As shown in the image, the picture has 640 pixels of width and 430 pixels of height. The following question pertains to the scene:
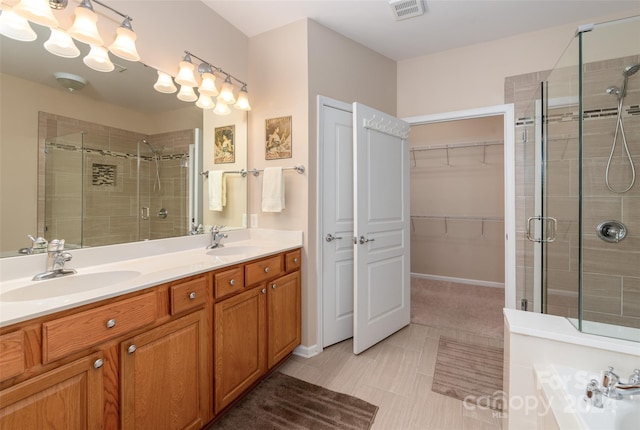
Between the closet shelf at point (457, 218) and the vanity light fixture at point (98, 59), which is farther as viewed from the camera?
the closet shelf at point (457, 218)

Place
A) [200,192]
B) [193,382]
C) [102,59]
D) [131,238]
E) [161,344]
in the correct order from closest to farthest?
[161,344], [193,382], [102,59], [131,238], [200,192]

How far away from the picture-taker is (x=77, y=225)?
1413 millimetres

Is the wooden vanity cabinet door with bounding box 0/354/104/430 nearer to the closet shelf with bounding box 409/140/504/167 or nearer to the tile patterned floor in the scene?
the tile patterned floor

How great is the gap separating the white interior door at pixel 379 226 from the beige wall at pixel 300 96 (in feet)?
1.16

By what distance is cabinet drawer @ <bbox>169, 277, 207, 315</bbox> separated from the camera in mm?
1271

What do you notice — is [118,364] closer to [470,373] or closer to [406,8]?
[470,373]

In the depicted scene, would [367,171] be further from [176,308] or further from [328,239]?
[176,308]

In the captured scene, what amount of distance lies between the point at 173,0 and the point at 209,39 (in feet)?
1.04

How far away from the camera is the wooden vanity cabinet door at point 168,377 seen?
1.11 m

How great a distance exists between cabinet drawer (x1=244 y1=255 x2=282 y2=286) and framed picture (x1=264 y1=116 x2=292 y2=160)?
34.7 inches

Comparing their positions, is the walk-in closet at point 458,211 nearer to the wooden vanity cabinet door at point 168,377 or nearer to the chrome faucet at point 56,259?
the wooden vanity cabinet door at point 168,377

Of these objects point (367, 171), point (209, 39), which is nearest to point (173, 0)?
point (209, 39)

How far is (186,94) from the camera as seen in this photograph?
6.32 ft

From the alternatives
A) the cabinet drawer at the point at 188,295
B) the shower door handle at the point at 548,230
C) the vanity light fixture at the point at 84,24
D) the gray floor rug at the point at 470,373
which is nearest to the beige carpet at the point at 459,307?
the gray floor rug at the point at 470,373
